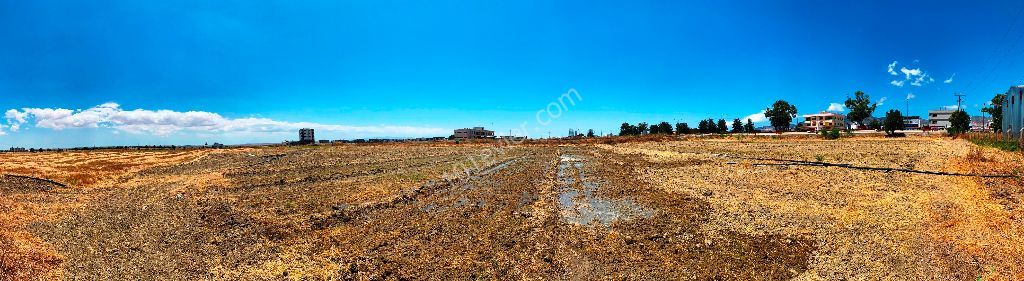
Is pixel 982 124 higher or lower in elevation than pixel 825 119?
lower

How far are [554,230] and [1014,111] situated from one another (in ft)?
140

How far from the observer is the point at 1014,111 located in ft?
109

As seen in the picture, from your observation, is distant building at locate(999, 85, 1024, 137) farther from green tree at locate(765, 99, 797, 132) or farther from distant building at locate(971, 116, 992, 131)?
green tree at locate(765, 99, 797, 132)

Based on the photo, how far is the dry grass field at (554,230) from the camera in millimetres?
8977

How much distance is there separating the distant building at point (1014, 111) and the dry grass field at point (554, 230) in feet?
50.9

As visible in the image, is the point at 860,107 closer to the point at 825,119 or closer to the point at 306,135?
the point at 825,119

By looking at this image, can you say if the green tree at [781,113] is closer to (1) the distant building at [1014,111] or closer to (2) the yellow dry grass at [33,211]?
(1) the distant building at [1014,111]

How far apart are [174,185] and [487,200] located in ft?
64.6

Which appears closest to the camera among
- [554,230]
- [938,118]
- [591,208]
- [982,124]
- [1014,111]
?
[554,230]

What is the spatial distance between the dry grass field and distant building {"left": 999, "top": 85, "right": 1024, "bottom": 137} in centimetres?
1552

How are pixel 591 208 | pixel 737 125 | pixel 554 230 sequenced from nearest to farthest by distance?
pixel 554 230 < pixel 591 208 < pixel 737 125

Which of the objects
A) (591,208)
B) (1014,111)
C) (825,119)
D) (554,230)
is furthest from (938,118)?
(554,230)

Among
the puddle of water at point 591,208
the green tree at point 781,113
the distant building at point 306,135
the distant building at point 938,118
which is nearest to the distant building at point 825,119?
the distant building at point 938,118

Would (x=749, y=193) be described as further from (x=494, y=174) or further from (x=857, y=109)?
(x=857, y=109)
